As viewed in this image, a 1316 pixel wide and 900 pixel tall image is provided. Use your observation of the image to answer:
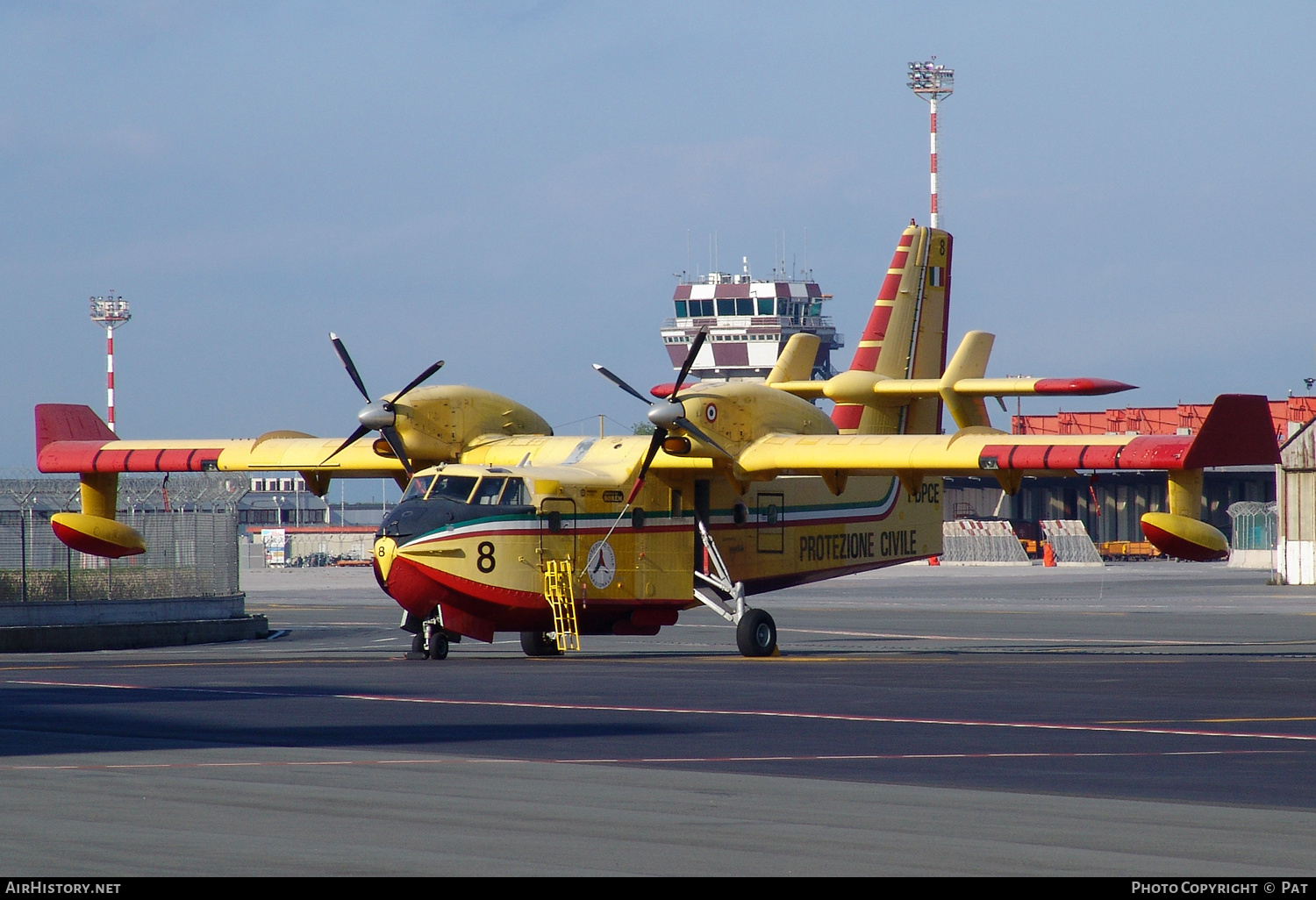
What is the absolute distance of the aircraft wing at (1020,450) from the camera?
24.6m

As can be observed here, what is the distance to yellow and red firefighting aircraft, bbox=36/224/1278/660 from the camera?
2577 centimetres

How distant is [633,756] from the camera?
13.6 metres

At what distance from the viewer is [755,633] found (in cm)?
2756

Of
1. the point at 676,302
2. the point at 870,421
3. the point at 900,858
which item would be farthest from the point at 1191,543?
the point at 676,302

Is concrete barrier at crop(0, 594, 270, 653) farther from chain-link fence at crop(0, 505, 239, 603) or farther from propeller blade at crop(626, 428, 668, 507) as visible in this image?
propeller blade at crop(626, 428, 668, 507)

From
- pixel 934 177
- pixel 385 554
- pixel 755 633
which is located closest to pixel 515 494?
pixel 385 554

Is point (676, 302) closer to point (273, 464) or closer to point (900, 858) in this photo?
point (273, 464)

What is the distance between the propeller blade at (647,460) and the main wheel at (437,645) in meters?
3.83

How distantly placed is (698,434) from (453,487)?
405cm

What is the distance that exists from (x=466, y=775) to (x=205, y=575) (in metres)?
25.1

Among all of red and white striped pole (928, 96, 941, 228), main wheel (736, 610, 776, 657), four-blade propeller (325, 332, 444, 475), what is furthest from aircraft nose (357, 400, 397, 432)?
red and white striped pole (928, 96, 941, 228)

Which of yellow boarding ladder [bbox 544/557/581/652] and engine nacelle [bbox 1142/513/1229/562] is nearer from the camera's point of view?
engine nacelle [bbox 1142/513/1229/562]

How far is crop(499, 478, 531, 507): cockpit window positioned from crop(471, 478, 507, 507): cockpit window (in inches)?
4.3

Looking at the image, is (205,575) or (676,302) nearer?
(205,575)
